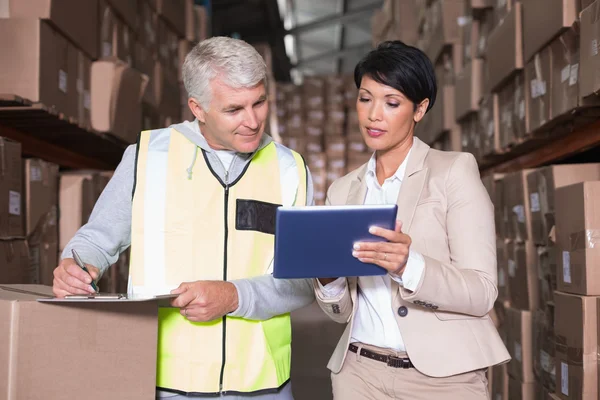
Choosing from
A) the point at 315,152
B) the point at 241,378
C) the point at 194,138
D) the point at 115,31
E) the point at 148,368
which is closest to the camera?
the point at 148,368

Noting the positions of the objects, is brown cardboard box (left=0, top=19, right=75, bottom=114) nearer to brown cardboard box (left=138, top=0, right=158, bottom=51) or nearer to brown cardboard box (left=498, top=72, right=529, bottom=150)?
brown cardboard box (left=138, top=0, right=158, bottom=51)

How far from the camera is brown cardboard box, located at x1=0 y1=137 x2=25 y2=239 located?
109 inches

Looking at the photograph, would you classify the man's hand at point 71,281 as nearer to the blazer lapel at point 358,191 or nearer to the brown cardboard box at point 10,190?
the blazer lapel at point 358,191

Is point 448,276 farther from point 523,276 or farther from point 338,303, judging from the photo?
point 523,276

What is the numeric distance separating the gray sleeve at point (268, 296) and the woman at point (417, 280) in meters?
0.07

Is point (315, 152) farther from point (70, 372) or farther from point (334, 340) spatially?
point (70, 372)

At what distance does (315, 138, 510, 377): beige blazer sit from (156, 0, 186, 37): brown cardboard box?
3.77m

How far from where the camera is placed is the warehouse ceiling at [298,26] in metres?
11.2

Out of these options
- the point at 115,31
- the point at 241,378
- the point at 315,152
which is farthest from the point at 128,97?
the point at 315,152

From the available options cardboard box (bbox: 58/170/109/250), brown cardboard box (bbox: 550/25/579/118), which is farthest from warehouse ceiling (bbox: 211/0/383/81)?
brown cardboard box (bbox: 550/25/579/118)

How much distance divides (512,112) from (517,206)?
0.49 meters

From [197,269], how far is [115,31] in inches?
105

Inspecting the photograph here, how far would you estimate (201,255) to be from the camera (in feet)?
5.38

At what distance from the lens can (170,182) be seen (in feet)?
5.49
